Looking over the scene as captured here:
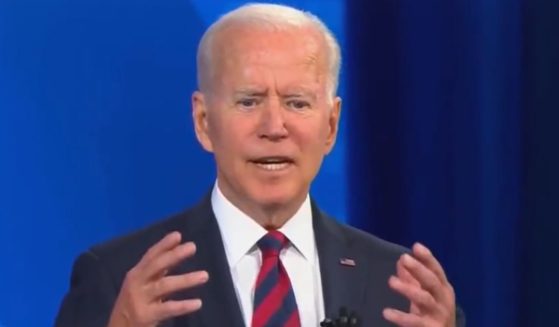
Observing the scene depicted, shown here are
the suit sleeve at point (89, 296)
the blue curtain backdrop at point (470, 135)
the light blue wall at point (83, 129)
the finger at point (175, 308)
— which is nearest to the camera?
the finger at point (175, 308)

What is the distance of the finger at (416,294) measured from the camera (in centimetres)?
158

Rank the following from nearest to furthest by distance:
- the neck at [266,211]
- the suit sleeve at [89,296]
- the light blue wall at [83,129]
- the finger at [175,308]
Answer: the finger at [175,308], the suit sleeve at [89,296], the neck at [266,211], the light blue wall at [83,129]

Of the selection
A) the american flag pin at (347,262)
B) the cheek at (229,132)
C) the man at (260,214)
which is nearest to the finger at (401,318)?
the man at (260,214)

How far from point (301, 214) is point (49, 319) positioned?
2.02 feet

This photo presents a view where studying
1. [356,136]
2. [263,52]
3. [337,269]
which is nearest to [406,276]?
[337,269]

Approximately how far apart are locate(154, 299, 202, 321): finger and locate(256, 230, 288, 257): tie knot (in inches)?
12.9

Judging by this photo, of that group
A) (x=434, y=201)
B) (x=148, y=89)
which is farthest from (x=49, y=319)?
(x=434, y=201)

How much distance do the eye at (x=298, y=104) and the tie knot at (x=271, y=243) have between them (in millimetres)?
216

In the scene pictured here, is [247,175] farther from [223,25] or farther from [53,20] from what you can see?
[53,20]

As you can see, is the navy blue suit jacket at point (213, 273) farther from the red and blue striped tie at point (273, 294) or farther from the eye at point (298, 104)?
the eye at point (298, 104)

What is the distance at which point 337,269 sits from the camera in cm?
185

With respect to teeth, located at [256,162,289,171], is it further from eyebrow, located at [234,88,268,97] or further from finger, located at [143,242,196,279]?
finger, located at [143,242,196,279]

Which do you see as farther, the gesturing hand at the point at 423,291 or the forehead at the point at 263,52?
the forehead at the point at 263,52

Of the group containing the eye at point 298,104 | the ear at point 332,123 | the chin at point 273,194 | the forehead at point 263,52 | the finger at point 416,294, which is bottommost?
the finger at point 416,294
